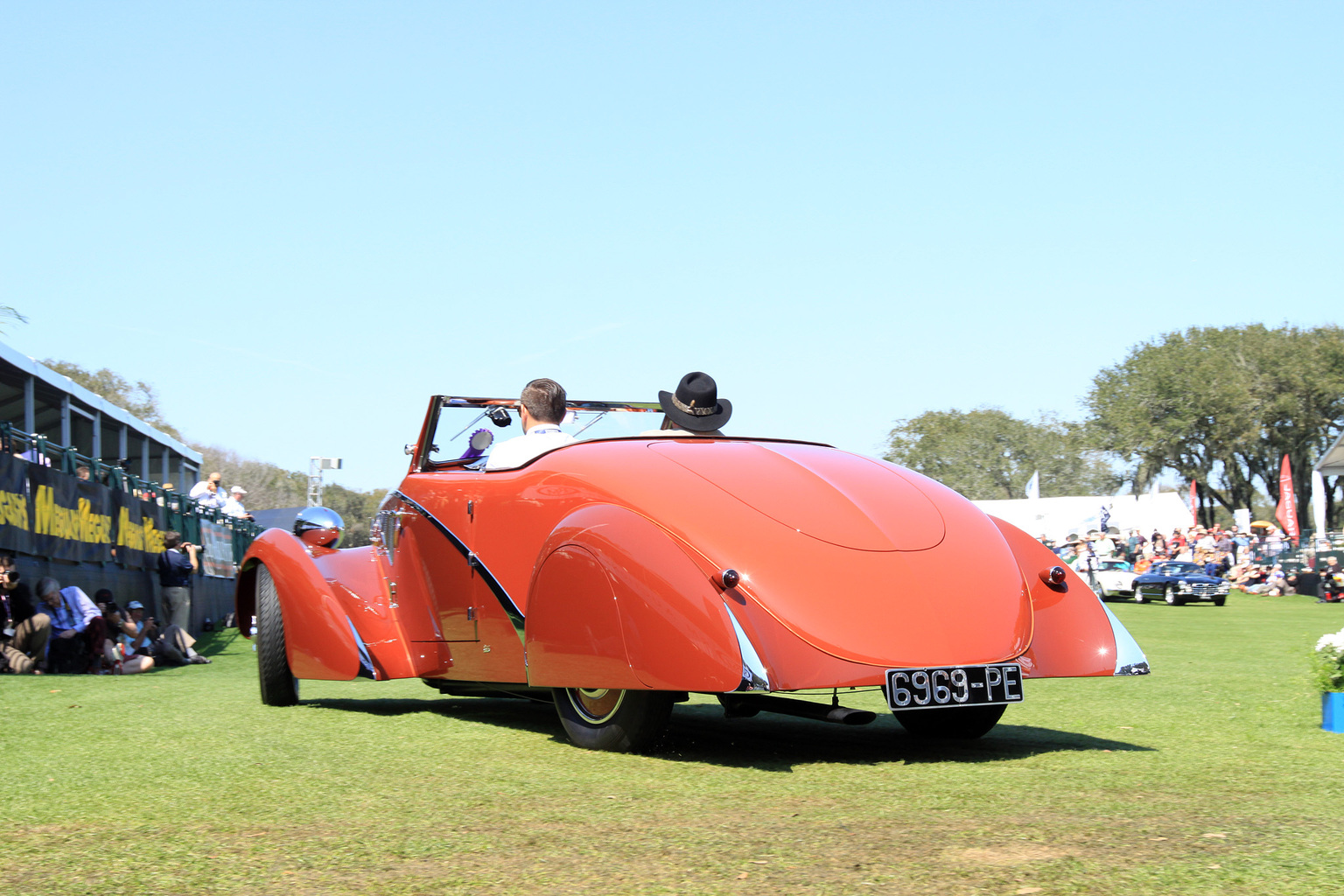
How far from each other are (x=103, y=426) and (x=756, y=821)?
17692 millimetres

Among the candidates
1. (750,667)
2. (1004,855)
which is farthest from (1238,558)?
(1004,855)

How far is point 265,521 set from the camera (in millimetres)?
32812

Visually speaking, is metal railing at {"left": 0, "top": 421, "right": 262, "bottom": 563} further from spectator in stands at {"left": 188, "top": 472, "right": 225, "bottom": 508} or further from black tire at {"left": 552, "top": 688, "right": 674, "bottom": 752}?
black tire at {"left": 552, "top": 688, "right": 674, "bottom": 752}

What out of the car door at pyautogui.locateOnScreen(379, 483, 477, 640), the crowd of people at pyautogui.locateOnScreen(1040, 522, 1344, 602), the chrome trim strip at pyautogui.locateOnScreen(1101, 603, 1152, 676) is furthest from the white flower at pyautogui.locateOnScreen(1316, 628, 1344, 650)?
the crowd of people at pyautogui.locateOnScreen(1040, 522, 1344, 602)

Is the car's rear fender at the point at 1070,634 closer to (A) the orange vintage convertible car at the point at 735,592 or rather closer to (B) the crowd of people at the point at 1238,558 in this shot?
(A) the orange vintage convertible car at the point at 735,592

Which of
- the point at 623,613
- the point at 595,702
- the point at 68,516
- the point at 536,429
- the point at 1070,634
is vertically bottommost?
the point at 595,702

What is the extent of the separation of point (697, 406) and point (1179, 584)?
29.2 m

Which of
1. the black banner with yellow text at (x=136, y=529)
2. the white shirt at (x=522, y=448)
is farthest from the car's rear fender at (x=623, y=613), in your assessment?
the black banner with yellow text at (x=136, y=529)

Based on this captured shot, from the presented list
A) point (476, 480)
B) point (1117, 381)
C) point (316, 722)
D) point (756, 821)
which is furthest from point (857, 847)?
point (1117, 381)

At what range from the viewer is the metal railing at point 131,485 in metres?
11.7

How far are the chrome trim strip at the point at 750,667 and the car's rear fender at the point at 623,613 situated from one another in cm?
2

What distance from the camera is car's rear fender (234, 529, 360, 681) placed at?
636 centimetres

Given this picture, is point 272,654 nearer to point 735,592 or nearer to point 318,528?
point 318,528

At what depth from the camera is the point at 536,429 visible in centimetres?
588
